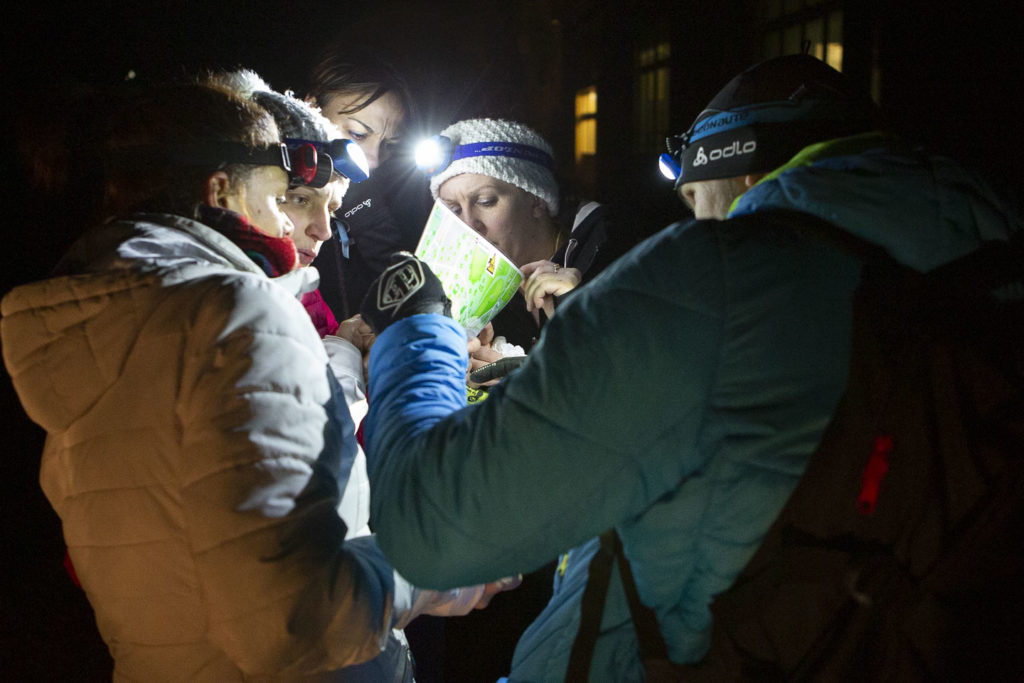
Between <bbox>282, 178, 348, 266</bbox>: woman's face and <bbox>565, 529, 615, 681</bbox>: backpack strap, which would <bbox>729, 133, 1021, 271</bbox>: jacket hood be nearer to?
<bbox>565, 529, 615, 681</bbox>: backpack strap

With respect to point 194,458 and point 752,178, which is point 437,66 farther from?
point 194,458

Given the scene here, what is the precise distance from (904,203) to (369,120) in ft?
11.3

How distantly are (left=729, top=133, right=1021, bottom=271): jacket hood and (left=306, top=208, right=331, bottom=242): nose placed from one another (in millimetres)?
1512

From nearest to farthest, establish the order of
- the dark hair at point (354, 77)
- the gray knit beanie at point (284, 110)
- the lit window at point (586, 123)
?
the gray knit beanie at point (284, 110)
the dark hair at point (354, 77)
the lit window at point (586, 123)

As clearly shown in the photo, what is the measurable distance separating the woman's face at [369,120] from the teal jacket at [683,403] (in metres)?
3.20

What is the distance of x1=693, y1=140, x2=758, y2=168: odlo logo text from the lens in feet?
4.83

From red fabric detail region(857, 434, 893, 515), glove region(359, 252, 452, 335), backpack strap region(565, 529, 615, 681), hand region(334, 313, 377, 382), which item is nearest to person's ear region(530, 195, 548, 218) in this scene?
hand region(334, 313, 377, 382)

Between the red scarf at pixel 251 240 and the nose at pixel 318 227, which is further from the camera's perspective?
the nose at pixel 318 227

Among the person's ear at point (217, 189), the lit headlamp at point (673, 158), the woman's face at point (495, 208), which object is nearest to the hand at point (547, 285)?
the woman's face at point (495, 208)

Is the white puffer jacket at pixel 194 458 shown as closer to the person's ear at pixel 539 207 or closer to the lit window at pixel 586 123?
the person's ear at pixel 539 207

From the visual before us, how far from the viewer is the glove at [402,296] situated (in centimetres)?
138

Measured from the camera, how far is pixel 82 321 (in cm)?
118

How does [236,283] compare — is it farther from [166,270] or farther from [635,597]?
[635,597]

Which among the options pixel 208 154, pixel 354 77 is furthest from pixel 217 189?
pixel 354 77
